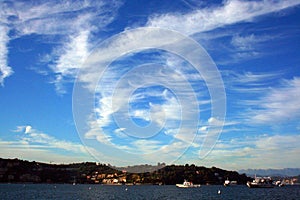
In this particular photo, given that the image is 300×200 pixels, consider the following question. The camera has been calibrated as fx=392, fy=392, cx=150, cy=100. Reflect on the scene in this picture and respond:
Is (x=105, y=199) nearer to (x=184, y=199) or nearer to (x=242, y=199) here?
(x=184, y=199)

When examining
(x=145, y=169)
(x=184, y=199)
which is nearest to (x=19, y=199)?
(x=184, y=199)

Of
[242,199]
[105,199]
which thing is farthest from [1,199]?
[242,199]

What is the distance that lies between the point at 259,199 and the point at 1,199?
7284cm

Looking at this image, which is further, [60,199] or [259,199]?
[259,199]

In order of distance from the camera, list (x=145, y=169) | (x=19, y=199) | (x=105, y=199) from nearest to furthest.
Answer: (x=145, y=169) → (x=19, y=199) → (x=105, y=199)

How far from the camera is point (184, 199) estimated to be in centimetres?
11312

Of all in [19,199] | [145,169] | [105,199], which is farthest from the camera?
[105,199]

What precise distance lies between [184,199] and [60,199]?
3496 cm

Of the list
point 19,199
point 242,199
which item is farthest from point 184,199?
point 19,199

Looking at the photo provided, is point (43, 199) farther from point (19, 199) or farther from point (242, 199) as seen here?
point (242, 199)

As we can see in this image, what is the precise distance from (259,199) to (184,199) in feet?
75.9

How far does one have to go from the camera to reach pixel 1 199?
10050 cm

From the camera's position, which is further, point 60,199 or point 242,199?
point 242,199

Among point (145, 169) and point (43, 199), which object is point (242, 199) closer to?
point (43, 199)
